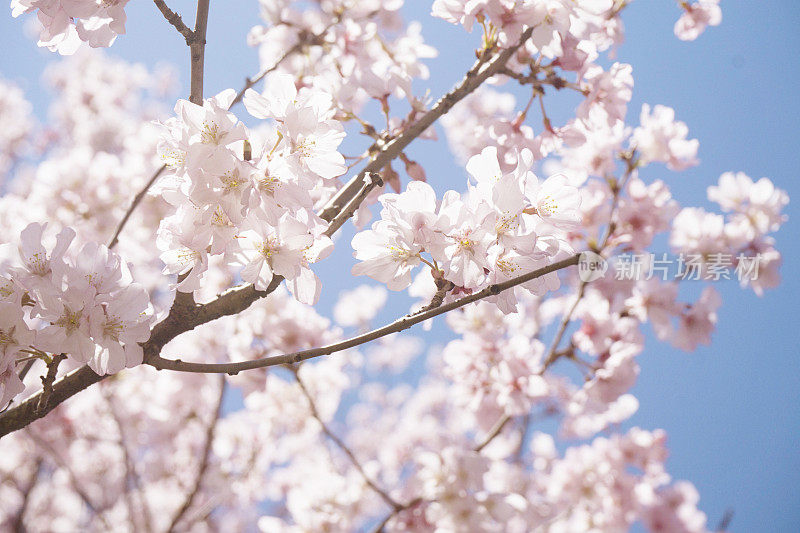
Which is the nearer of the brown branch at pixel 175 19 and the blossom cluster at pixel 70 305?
the blossom cluster at pixel 70 305

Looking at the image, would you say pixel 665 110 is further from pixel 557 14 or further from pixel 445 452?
pixel 445 452

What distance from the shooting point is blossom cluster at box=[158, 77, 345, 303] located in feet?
3.12

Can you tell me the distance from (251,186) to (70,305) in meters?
0.36

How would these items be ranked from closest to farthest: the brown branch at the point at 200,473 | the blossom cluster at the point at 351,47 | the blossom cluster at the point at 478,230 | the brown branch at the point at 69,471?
the blossom cluster at the point at 478,230 → the blossom cluster at the point at 351,47 → the brown branch at the point at 69,471 → the brown branch at the point at 200,473

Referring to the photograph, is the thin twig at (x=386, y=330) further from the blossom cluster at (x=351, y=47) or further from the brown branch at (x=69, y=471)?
the brown branch at (x=69, y=471)

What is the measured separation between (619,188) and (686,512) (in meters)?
2.35

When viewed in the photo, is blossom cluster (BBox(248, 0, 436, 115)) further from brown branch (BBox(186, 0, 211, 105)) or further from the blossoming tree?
brown branch (BBox(186, 0, 211, 105))

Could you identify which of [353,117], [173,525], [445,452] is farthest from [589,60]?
[173,525]

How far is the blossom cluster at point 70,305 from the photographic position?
3.05ft

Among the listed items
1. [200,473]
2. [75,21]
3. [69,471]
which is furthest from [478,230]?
[69,471]

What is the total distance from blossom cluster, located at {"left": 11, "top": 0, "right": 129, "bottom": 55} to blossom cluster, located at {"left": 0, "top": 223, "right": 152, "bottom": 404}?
1.69ft

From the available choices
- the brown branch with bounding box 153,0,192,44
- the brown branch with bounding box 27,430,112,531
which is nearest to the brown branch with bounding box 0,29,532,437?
the brown branch with bounding box 153,0,192,44

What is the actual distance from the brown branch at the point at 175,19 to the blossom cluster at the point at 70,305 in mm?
450

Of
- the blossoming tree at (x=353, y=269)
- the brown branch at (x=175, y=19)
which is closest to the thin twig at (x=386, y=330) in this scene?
the blossoming tree at (x=353, y=269)
